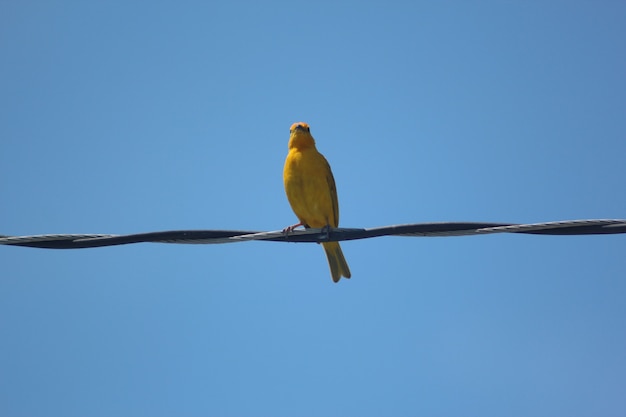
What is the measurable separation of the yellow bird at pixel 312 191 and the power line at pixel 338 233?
3.19 meters

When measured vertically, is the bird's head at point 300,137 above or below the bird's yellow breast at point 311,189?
above

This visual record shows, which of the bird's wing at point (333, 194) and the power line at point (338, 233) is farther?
the bird's wing at point (333, 194)

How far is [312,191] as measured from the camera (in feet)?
28.4

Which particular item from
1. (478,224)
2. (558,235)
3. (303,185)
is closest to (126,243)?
(478,224)

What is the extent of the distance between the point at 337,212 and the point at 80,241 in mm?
4240

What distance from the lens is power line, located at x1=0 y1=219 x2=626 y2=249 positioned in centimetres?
481

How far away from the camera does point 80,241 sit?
207 inches

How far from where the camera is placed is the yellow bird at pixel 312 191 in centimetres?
870

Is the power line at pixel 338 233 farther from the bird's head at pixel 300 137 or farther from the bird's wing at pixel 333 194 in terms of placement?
the bird's head at pixel 300 137

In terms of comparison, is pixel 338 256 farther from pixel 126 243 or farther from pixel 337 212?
pixel 126 243

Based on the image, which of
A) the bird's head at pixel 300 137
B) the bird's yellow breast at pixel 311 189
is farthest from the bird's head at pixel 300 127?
the bird's yellow breast at pixel 311 189

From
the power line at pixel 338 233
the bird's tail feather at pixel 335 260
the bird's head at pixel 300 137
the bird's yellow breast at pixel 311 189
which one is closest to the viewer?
the power line at pixel 338 233

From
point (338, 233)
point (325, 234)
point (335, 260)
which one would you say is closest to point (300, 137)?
point (335, 260)

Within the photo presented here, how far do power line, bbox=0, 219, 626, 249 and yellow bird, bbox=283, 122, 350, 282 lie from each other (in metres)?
3.19
